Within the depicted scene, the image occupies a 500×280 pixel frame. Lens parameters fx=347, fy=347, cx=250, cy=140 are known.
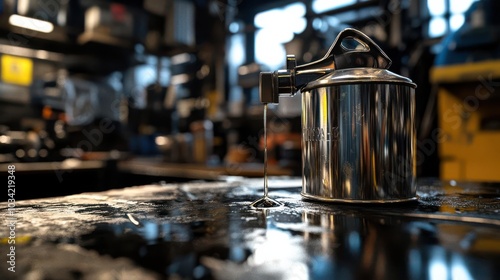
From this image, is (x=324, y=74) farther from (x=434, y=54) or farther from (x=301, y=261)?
(x=434, y=54)

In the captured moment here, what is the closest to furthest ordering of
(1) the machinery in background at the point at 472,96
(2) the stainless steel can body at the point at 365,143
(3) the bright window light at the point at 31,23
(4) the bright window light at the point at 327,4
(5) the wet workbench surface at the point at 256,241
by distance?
(5) the wet workbench surface at the point at 256,241
(2) the stainless steel can body at the point at 365,143
(1) the machinery in background at the point at 472,96
(3) the bright window light at the point at 31,23
(4) the bright window light at the point at 327,4

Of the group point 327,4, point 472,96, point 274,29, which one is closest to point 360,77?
point 472,96

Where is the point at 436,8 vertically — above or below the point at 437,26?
above

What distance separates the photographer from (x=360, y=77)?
0.62m

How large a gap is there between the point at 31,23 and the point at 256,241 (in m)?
3.29

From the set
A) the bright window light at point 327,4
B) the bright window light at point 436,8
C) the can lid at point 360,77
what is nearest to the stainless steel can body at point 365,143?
the can lid at point 360,77

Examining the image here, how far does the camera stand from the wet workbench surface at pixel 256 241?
281 millimetres

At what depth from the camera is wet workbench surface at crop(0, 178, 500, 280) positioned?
281 mm

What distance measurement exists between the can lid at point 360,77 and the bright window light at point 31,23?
294 cm

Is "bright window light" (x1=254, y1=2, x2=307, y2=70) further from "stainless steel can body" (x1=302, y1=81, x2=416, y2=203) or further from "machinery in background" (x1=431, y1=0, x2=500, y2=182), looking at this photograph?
"stainless steel can body" (x1=302, y1=81, x2=416, y2=203)

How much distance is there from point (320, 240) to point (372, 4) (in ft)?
11.9

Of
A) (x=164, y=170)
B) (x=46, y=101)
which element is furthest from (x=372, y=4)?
(x=46, y=101)

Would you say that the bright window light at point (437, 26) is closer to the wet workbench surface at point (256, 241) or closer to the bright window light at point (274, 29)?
the bright window light at point (274, 29)

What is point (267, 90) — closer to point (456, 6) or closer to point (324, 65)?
point (324, 65)
